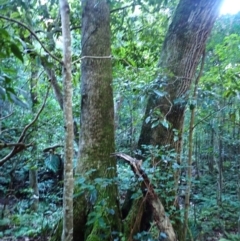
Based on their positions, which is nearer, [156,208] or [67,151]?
[67,151]

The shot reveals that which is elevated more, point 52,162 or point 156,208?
point 52,162

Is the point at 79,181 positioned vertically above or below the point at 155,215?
above

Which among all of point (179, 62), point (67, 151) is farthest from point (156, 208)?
point (179, 62)

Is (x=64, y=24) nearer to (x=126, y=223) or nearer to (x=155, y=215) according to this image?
(x=155, y=215)

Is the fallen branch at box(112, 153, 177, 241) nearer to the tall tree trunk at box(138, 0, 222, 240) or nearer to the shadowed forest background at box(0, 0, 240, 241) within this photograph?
the shadowed forest background at box(0, 0, 240, 241)

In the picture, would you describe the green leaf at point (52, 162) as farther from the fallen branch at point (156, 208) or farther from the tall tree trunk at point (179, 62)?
the tall tree trunk at point (179, 62)

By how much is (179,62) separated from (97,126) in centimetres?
115

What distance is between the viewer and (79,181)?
101 inches

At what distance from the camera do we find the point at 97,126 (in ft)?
10.3

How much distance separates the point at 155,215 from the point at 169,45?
6.24 ft

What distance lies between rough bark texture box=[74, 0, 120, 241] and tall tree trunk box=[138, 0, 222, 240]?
448 millimetres

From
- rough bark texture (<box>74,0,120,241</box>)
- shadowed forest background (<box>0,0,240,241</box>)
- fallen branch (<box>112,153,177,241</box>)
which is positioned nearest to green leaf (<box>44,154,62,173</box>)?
shadowed forest background (<box>0,0,240,241</box>)

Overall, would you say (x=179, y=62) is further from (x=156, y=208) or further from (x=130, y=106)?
(x=156, y=208)

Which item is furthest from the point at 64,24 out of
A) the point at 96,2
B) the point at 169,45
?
the point at 169,45
